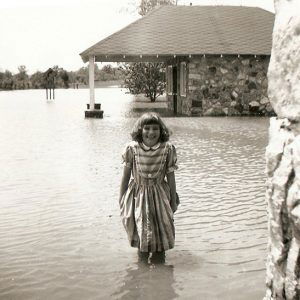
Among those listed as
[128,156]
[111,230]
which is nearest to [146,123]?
[128,156]

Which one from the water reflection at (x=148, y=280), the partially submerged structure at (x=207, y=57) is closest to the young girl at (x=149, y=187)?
the water reflection at (x=148, y=280)

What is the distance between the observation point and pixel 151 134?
14.3 feet

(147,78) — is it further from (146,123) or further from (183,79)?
(146,123)

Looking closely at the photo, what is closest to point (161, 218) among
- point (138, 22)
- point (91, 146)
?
point (91, 146)

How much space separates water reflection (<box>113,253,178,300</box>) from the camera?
3990 mm

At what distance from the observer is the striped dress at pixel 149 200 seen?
172 inches

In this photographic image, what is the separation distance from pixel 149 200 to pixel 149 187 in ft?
0.35

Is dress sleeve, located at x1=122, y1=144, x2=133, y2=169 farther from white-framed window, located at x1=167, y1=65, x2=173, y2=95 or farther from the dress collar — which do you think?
white-framed window, located at x1=167, y1=65, x2=173, y2=95

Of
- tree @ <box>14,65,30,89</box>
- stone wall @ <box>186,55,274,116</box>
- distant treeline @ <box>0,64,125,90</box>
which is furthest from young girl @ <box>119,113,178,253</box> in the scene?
tree @ <box>14,65,30,89</box>

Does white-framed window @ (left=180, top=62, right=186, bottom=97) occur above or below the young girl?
above

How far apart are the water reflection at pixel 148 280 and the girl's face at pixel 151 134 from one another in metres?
0.99

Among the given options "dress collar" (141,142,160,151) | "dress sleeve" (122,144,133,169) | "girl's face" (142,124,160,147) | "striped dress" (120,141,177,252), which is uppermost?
"girl's face" (142,124,160,147)

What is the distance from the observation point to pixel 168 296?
397 centimetres

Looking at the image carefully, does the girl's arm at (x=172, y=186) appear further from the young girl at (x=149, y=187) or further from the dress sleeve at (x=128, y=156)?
the dress sleeve at (x=128, y=156)
